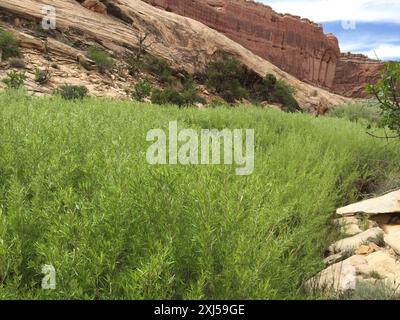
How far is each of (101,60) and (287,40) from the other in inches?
1773

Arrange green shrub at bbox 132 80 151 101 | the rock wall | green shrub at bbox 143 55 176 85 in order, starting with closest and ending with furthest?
green shrub at bbox 132 80 151 101, green shrub at bbox 143 55 176 85, the rock wall

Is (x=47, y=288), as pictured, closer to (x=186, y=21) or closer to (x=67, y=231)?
(x=67, y=231)

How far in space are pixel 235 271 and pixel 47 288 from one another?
0.78 metres

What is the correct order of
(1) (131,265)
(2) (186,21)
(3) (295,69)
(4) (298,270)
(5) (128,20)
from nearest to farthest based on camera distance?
(1) (131,265) < (4) (298,270) < (5) (128,20) < (2) (186,21) < (3) (295,69)

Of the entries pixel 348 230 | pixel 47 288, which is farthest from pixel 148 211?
pixel 348 230

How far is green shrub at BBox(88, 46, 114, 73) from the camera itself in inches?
744

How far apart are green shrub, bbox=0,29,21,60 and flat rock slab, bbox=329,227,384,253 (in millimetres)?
15531

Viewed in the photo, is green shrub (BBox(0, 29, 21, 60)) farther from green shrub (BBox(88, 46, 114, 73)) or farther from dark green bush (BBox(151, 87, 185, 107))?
dark green bush (BBox(151, 87, 185, 107))

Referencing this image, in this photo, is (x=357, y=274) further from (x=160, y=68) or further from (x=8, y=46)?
(x=160, y=68)

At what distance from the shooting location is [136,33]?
78.8 ft

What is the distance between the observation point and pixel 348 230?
398 centimetres

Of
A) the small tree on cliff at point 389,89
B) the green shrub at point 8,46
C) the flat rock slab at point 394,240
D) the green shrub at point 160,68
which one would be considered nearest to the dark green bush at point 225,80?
the green shrub at point 160,68

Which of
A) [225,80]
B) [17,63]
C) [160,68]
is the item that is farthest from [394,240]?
[225,80]

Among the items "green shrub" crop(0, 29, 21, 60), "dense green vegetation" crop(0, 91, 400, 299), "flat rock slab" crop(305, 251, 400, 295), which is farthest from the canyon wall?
"dense green vegetation" crop(0, 91, 400, 299)
